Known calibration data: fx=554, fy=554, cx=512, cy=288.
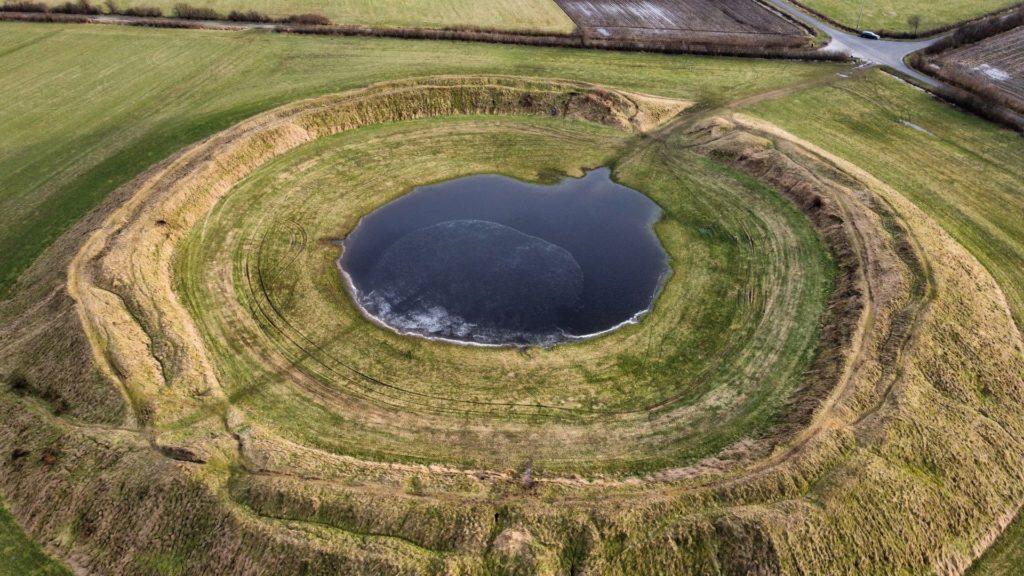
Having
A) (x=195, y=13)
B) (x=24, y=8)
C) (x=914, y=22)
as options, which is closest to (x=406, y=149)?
(x=195, y=13)

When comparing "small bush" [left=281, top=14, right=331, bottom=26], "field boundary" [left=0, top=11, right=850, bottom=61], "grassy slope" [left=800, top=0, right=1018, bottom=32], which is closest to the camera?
"field boundary" [left=0, top=11, right=850, bottom=61]

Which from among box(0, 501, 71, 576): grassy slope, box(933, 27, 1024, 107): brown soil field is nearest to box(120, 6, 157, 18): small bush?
box(0, 501, 71, 576): grassy slope

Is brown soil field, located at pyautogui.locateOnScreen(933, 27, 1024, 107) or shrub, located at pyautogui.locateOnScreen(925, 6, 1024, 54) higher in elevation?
shrub, located at pyautogui.locateOnScreen(925, 6, 1024, 54)

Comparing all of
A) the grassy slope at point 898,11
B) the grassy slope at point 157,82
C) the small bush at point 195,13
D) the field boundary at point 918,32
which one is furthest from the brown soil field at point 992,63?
the small bush at point 195,13

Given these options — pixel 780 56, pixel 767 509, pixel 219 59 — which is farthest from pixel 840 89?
pixel 219 59

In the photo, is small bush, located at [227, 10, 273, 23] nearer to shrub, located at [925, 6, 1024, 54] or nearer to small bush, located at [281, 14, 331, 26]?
small bush, located at [281, 14, 331, 26]

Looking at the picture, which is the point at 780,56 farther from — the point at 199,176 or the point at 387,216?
the point at 199,176
